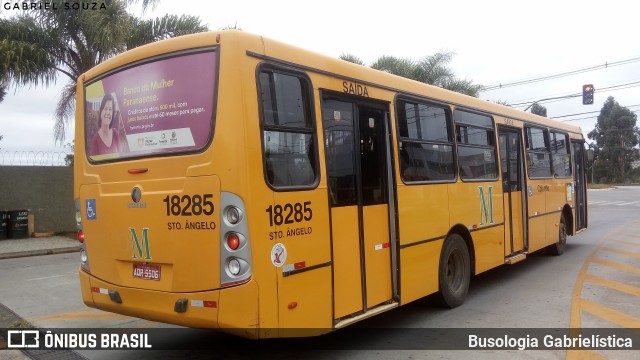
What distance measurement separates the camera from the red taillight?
3867 millimetres

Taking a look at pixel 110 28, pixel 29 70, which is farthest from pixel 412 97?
pixel 29 70

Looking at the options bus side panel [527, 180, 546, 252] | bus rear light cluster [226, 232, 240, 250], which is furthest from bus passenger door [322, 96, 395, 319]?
bus side panel [527, 180, 546, 252]

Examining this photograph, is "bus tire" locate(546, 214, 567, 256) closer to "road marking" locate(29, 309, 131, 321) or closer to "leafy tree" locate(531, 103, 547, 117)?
"road marking" locate(29, 309, 131, 321)

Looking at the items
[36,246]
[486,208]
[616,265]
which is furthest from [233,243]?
[36,246]

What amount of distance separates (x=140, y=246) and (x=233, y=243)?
3.44ft

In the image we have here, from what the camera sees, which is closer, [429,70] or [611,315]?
[611,315]

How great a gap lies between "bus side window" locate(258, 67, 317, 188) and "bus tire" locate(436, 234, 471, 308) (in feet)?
9.28

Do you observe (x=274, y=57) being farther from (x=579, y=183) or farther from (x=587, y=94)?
(x=587, y=94)

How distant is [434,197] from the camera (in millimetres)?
6301

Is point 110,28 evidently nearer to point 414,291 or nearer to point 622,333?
point 414,291

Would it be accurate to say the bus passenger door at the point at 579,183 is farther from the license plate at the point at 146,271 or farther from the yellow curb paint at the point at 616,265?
the license plate at the point at 146,271

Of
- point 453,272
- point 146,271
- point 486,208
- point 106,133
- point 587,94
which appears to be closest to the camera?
point 146,271

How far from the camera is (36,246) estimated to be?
1295cm

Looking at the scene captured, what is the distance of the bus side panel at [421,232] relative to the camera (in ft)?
18.6
